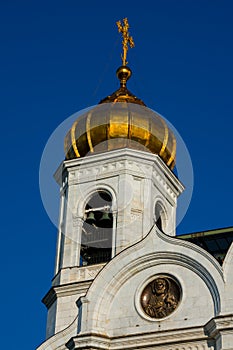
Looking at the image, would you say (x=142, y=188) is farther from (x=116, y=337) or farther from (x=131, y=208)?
(x=116, y=337)

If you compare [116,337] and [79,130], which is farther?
[79,130]

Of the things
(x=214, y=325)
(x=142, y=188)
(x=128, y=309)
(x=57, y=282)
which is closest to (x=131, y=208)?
(x=142, y=188)

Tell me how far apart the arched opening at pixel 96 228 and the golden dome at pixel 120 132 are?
4.75 ft

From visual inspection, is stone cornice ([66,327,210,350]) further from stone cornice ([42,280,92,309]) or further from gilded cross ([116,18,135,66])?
gilded cross ([116,18,135,66])

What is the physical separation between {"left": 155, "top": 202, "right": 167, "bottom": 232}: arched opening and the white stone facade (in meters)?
0.38

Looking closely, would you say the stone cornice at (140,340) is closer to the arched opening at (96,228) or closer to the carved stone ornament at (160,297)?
the carved stone ornament at (160,297)

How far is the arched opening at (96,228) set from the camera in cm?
2783

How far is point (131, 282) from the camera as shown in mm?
23812

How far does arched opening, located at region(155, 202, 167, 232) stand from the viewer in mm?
28438

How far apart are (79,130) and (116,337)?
7808mm

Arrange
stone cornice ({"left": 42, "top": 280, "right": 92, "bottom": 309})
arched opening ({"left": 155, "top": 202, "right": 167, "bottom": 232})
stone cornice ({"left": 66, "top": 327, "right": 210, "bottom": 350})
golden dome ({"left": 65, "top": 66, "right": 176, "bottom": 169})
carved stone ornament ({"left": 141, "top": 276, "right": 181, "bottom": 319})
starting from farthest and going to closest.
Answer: golden dome ({"left": 65, "top": 66, "right": 176, "bottom": 169}) → arched opening ({"left": 155, "top": 202, "right": 167, "bottom": 232}) → stone cornice ({"left": 42, "top": 280, "right": 92, "bottom": 309}) → carved stone ornament ({"left": 141, "top": 276, "right": 181, "bottom": 319}) → stone cornice ({"left": 66, "top": 327, "right": 210, "bottom": 350})

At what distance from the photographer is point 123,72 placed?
31.4 m

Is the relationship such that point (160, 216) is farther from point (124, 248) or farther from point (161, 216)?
point (124, 248)

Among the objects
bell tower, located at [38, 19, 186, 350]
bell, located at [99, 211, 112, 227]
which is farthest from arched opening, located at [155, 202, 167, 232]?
bell, located at [99, 211, 112, 227]
